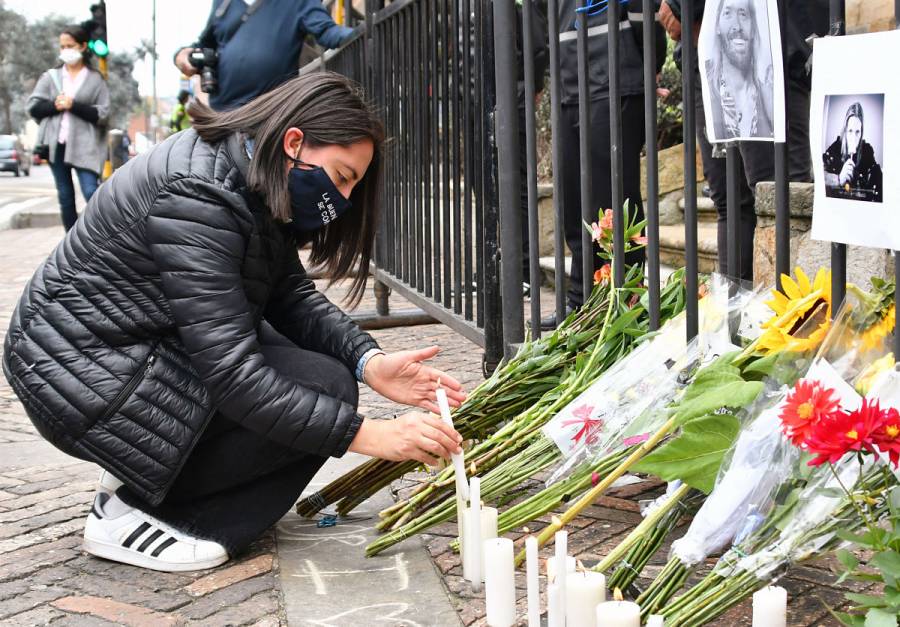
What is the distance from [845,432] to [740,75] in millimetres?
911

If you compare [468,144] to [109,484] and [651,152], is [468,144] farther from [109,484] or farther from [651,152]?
[109,484]

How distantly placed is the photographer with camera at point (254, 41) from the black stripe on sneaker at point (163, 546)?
3.59 m

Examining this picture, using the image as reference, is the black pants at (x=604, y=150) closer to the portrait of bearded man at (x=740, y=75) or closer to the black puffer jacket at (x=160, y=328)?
the portrait of bearded man at (x=740, y=75)

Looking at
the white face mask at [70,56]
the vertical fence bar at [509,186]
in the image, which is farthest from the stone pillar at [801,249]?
the white face mask at [70,56]

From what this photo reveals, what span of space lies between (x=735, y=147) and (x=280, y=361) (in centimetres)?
113

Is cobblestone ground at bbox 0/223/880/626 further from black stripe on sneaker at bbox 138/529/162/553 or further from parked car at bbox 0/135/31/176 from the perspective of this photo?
parked car at bbox 0/135/31/176

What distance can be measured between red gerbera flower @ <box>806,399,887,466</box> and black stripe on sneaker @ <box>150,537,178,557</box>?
5.01 ft

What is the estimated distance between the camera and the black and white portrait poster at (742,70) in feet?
6.96

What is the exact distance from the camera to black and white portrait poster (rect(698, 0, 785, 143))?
212 cm

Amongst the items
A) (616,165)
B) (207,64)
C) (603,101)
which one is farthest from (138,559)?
(207,64)

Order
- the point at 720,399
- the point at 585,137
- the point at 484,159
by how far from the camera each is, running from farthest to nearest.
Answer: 1. the point at 484,159
2. the point at 585,137
3. the point at 720,399

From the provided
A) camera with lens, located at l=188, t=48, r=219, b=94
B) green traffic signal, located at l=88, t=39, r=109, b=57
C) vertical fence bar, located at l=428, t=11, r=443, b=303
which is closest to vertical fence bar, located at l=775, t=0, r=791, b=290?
vertical fence bar, located at l=428, t=11, r=443, b=303

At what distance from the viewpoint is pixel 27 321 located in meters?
2.63

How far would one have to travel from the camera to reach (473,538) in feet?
7.38
